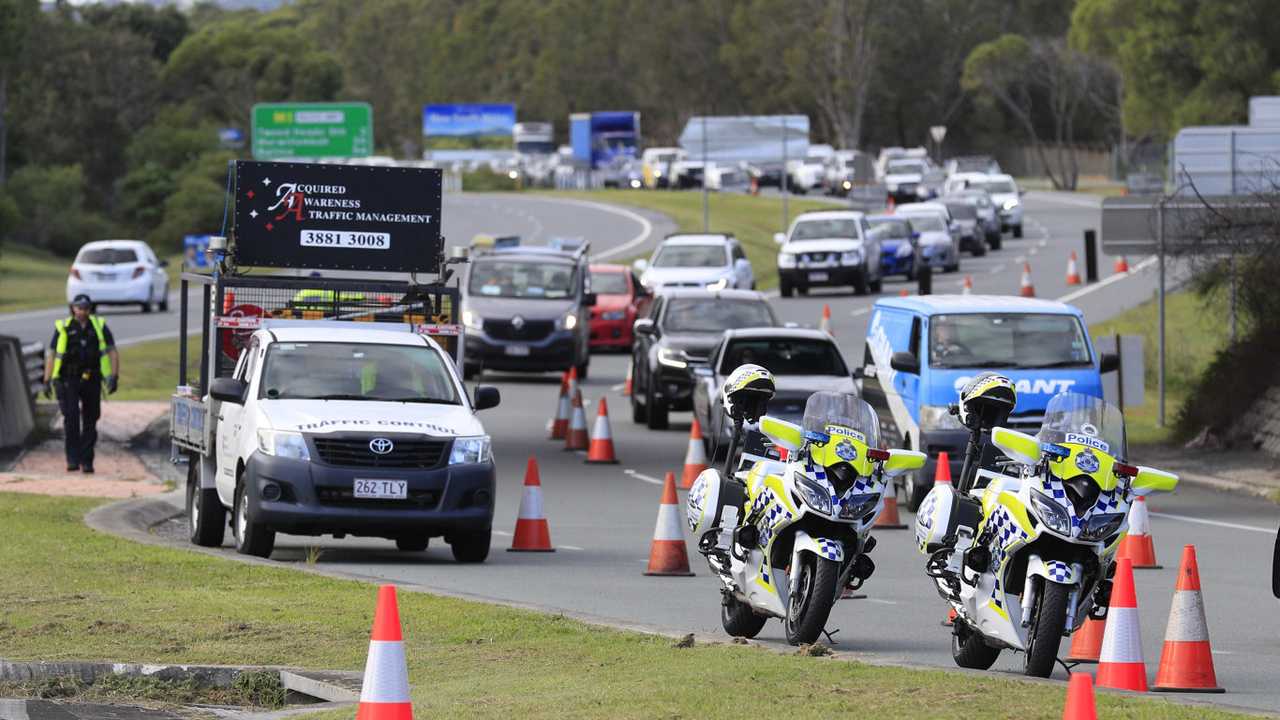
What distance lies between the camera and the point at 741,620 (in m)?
11.9

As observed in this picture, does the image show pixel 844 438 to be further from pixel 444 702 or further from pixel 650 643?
pixel 444 702

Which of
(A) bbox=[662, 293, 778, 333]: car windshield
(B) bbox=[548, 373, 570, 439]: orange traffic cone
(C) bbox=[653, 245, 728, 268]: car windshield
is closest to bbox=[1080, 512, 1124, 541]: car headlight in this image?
(B) bbox=[548, 373, 570, 439]: orange traffic cone

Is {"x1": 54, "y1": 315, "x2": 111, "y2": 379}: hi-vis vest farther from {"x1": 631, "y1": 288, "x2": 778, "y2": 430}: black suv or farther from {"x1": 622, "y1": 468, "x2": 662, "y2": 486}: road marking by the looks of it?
{"x1": 631, "y1": 288, "x2": 778, "y2": 430}: black suv

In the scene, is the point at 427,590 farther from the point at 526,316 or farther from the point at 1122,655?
the point at 526,316

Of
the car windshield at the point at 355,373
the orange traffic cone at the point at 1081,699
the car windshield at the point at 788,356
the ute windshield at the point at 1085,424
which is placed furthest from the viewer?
the car windshield at the point at 788,356

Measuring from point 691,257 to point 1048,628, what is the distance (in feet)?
113

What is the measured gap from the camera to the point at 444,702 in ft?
31.3

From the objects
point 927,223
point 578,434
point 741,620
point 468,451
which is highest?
point 927,223

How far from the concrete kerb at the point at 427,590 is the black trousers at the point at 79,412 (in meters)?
2.67

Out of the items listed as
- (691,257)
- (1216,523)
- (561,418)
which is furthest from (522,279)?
(1216,523)

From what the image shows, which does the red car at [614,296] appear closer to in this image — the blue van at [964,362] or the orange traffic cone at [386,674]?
the blue van at [964,362]

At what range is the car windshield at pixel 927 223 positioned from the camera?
57250 millimetres

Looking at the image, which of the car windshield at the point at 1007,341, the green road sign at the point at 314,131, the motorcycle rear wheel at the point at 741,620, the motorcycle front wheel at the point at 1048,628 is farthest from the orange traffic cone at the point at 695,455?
the green road sign at the point at 314,131

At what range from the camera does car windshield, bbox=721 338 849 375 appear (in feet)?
78.8
